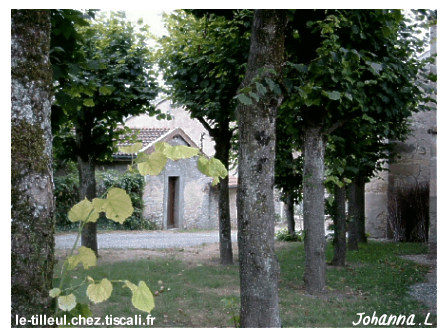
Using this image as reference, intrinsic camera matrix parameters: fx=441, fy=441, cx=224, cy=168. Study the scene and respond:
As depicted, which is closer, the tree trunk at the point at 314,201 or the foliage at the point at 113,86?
the tree trunk at the point at 314,201

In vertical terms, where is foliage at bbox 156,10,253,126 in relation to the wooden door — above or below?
above

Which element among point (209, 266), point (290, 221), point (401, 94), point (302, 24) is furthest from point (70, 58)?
point (290, 221)

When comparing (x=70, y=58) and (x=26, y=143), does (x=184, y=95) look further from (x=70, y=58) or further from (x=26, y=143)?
(x=26, y=143)

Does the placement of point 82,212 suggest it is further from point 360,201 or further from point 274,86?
point 360,201

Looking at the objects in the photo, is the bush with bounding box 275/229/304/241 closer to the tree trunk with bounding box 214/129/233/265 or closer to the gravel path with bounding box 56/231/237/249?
the gravel path with bounding box 56/231/237/249

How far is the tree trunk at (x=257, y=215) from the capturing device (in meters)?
3.43

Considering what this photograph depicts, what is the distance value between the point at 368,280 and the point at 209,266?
2.99 meters

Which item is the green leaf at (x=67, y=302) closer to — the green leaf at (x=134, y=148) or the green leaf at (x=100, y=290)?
the green leaf at (x=100, y=290)

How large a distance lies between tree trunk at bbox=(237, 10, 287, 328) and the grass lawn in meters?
0.24

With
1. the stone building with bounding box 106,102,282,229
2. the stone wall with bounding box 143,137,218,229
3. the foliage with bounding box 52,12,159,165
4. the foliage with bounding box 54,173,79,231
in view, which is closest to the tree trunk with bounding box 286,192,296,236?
the stone building with bounding box 106,102,282,229

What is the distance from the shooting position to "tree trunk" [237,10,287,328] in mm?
3434

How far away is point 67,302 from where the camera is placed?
1.58 metres

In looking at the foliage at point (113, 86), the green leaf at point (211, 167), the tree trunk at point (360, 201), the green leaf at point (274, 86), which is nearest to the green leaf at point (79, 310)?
the green leaf at point (211, 167)

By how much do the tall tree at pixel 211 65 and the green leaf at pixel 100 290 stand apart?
5051 millimetres
